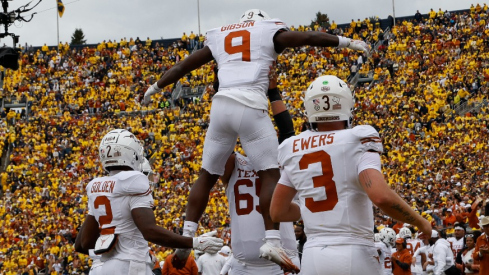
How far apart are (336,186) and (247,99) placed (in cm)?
175

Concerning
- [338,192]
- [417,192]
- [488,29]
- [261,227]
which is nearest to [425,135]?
[417,192]

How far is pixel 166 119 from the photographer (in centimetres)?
3359

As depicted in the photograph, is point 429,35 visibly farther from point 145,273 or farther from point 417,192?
point 145,273

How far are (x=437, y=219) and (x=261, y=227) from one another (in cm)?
1335

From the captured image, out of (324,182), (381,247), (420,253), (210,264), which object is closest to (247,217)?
(324,182)

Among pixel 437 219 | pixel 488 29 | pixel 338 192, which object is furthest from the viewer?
pixel 488 29

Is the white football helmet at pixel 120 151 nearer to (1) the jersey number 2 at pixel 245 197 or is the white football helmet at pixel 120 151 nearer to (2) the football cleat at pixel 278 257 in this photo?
(1) the jersey number 2 at pixel 245 197

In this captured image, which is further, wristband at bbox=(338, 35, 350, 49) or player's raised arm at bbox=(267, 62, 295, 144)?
player's raised arm at bbox=(267, 62, 295, 144)

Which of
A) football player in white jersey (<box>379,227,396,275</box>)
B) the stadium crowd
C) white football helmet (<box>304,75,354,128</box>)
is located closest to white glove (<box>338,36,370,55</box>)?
white football helmet (<box>304,75,354,128</box>)

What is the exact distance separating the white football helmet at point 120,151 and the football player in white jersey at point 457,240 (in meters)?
8.10

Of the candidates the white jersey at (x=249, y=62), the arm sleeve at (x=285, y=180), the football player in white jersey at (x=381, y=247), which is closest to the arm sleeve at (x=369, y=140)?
the arm sleeve at (x=285, y=180)

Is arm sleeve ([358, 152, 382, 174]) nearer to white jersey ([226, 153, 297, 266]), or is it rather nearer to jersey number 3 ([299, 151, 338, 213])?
jersey number 3 ([299, 151, 338, 213])

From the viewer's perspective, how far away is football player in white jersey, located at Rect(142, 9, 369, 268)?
6230 millimetres

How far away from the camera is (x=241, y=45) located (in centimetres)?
641
